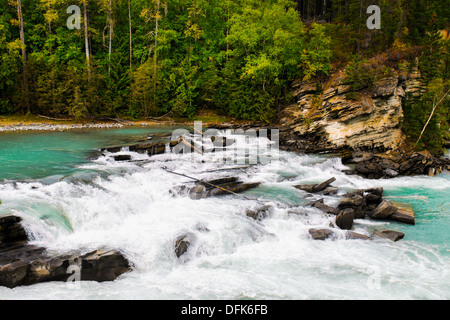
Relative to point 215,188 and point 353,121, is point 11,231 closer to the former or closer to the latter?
point 215,188

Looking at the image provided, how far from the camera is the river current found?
24.7 feet

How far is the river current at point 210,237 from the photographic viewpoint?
7.54 m

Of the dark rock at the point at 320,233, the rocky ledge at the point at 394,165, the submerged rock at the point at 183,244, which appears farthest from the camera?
the rocky ledge at the point at 394,165

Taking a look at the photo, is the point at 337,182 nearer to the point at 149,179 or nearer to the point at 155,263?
the point at 149,179

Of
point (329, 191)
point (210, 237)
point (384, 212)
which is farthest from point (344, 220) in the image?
point (210, 237)

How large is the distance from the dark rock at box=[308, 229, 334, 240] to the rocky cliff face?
12925 mm

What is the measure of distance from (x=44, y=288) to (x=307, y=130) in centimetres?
2132

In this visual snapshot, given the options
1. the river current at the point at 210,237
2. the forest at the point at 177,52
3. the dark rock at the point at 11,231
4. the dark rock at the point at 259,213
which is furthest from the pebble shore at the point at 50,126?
the dark rock at the point at 259,213

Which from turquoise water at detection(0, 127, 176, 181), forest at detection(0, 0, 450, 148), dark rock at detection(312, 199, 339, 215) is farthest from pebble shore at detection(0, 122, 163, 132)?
dark rock at detection(312, 199, 339, 215)

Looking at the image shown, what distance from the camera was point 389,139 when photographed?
21.4m

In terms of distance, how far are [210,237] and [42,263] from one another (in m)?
4.53

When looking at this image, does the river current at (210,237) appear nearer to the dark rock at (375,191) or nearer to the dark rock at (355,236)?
the dark rock at (355,236)

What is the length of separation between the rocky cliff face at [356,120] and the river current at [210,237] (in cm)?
645

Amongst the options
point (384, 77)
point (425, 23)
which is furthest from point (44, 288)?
point (425, 23)
